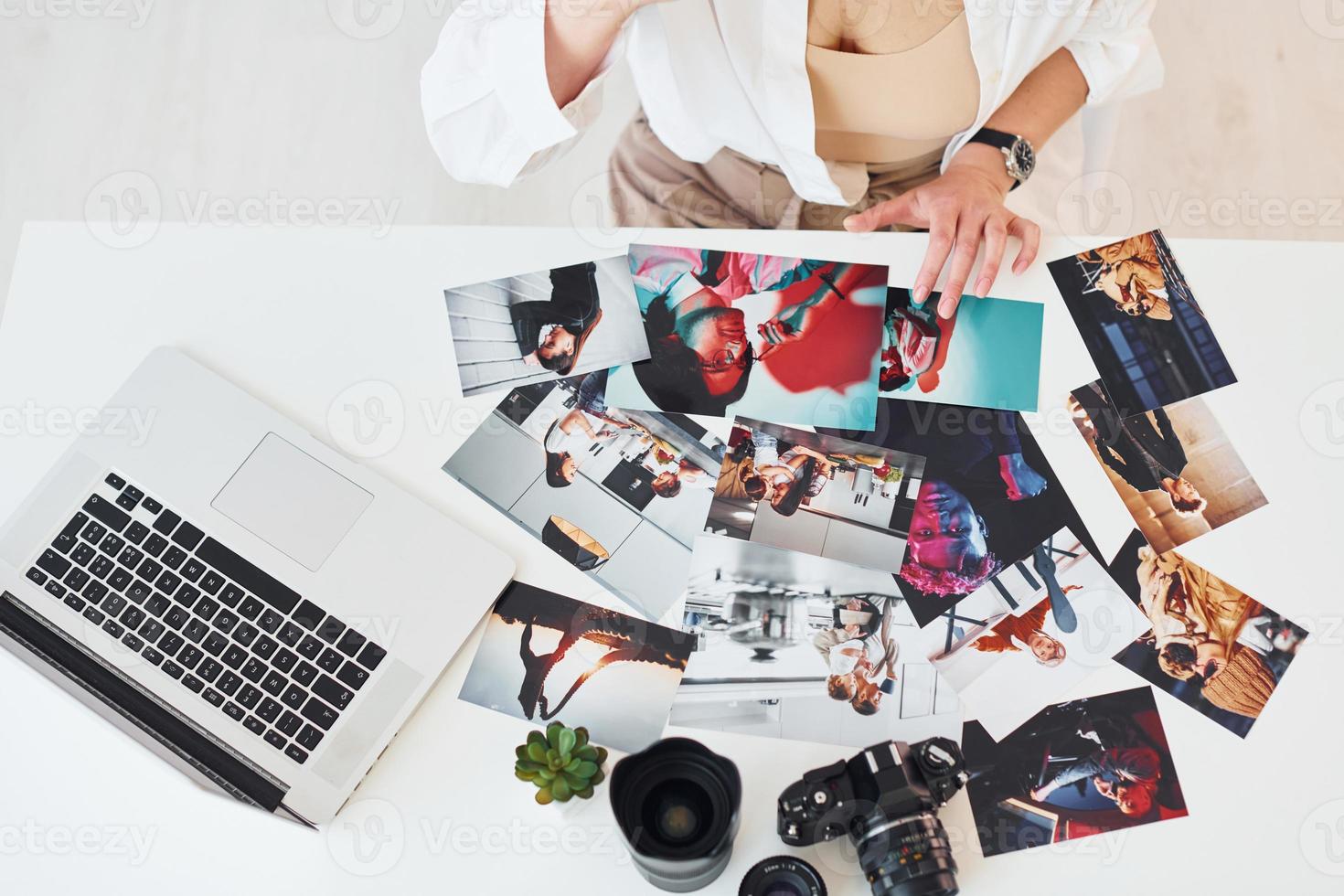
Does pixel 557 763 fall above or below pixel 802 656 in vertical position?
below

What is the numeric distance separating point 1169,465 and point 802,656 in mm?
358

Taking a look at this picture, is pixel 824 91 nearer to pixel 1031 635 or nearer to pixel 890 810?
pixel 1031 635

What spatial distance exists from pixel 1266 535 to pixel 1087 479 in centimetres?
15

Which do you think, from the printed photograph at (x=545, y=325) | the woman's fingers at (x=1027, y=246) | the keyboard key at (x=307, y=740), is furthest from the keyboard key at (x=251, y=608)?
the woman's fingers at (x=1027, y=246)

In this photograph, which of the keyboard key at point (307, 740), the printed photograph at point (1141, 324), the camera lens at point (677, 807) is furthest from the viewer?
the printed photograph at point (1141, 324)

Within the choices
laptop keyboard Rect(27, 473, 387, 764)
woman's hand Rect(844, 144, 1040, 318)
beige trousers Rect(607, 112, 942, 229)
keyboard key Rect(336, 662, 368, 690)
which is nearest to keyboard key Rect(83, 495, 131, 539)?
laptop keyboard Rect(27, 473, 387, 764)

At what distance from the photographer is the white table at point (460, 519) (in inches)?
28.2

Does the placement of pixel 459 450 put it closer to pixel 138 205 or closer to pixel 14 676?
pixel 14 676

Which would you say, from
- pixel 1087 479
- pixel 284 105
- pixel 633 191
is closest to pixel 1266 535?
pixel 1087 479

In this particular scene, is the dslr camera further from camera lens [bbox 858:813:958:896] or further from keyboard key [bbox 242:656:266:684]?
keyboard key [bbox 242:656:266:684]

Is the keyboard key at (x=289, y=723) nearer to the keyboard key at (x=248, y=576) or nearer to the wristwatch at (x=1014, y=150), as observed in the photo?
the keyboard key at (x=248, y=576)

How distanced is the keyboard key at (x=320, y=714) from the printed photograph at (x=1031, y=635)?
1.55 ft

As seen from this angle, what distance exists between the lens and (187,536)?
0.81m

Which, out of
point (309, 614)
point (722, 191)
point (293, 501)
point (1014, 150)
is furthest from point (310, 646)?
point (1014, 150)
